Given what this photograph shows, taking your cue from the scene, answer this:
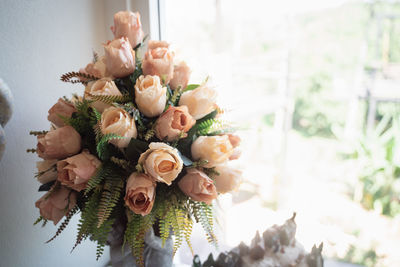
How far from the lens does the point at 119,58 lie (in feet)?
1.65

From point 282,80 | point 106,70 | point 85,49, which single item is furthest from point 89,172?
point 282,80

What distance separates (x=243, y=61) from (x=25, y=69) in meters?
2.21

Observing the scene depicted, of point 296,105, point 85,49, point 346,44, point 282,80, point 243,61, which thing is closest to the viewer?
point 85,49

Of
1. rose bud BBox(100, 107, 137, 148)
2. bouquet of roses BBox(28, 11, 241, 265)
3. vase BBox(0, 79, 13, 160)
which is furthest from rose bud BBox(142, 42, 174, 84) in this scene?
vase BBox(0, 79, 13, 160)

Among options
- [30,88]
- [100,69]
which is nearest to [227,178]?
[100,69]

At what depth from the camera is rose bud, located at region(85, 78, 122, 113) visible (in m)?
0.48

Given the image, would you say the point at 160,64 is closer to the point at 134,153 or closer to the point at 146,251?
the point at 134,153

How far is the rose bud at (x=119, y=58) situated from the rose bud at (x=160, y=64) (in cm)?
3

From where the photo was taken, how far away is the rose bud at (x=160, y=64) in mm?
520

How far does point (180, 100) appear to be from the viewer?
0.54 meters

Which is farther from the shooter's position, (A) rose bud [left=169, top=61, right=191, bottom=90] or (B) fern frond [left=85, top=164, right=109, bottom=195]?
(A) rose bud [left=169, top=61, right=191, bottom=90]

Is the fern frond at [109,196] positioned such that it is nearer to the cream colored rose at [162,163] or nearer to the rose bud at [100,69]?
the cream colored rose at [162,163]

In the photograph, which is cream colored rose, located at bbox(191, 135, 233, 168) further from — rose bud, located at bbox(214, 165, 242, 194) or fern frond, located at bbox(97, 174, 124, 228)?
fern frond, located at bbox(97, 174, 124, 228)

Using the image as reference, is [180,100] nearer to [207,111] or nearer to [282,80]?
[207,111]
